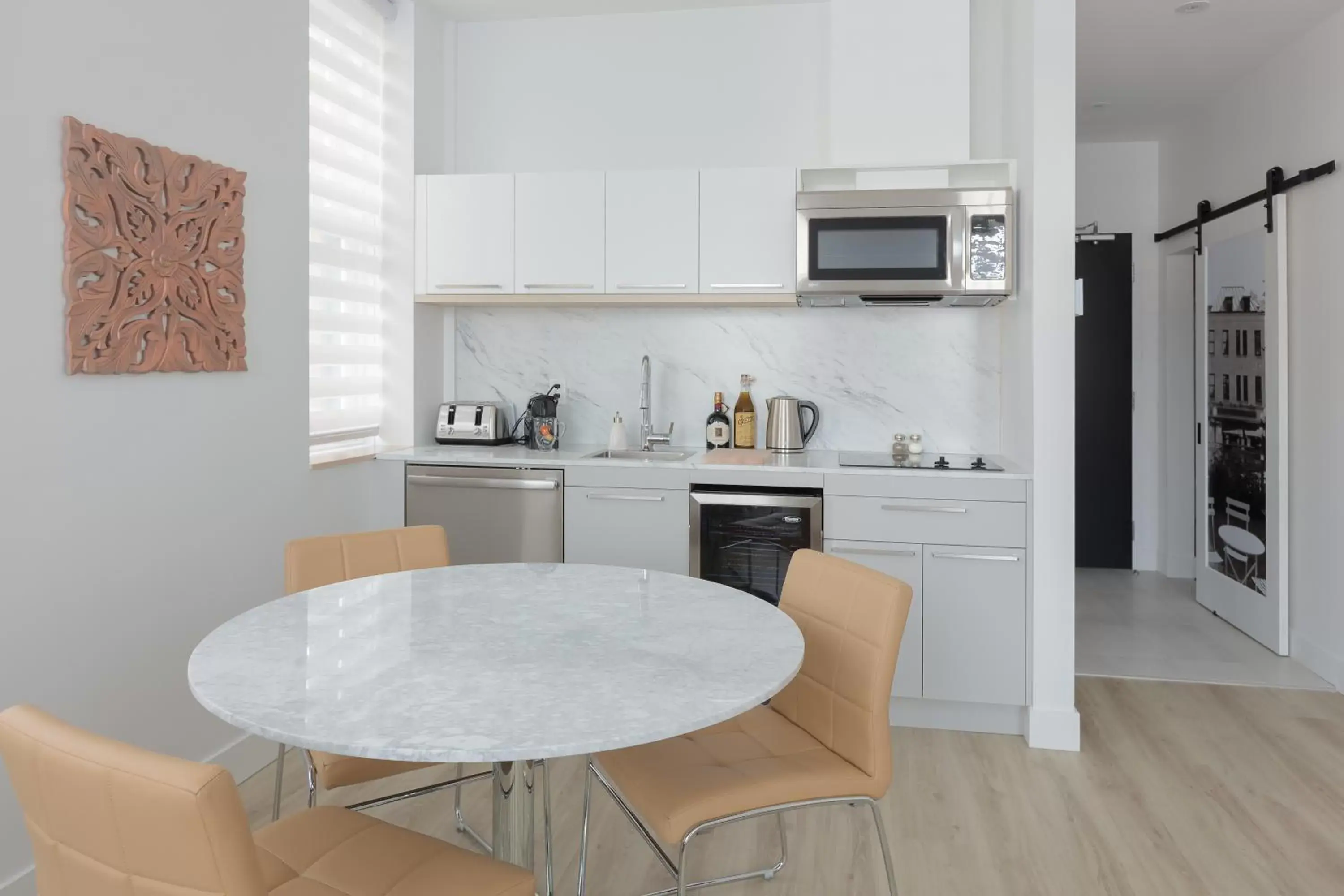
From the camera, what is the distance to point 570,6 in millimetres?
3975

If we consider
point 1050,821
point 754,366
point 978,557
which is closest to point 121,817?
point 1050,821

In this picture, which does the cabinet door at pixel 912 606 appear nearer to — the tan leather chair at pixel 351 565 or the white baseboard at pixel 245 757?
the tan leather chair at pixel 351 565

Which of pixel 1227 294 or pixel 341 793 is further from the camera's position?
pixel 1227 294

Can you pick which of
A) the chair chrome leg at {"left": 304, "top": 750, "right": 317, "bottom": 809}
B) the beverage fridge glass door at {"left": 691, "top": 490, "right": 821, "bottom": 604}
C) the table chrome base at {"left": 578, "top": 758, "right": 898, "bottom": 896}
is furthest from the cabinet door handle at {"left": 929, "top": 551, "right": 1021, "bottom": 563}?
the chair chrome leg at {"left": 304, "top": 750, "right": 317, "bottom": 809}

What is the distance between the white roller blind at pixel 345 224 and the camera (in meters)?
3.41

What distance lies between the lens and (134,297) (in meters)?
2.42

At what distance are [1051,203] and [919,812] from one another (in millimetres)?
2045

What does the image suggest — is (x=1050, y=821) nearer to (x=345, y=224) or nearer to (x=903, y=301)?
(x=903, y=301)

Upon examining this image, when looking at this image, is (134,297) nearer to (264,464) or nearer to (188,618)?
(264,464)

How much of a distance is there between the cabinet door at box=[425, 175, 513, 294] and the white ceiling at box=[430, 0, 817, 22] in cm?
79

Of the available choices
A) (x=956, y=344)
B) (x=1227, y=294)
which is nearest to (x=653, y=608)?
(x=956, y=344)

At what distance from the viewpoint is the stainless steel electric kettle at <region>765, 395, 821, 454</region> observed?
3.81 metres

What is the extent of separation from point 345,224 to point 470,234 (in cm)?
49

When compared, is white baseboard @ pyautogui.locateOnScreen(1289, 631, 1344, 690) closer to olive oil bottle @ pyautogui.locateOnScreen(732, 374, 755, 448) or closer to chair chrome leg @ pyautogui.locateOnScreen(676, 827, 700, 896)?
olive oil bottle @ pyautogui.locateOnScreen(732, 374, 755, 448)
